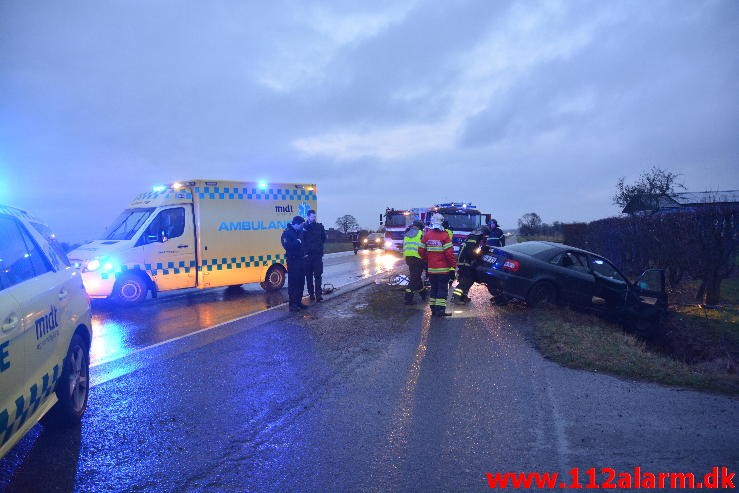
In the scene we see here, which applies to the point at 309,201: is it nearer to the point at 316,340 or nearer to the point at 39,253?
the point at 316,340

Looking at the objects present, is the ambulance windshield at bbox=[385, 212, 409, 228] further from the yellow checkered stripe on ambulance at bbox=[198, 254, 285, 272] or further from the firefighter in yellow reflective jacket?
the firefighter in yellow reflective jacket

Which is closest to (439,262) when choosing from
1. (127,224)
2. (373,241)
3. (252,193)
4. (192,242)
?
(252,193)

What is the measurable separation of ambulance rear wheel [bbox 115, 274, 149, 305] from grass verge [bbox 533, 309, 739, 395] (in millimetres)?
7798

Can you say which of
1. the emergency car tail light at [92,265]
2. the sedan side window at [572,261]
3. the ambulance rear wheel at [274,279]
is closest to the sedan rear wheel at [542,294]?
the sedan side window at [572,261]

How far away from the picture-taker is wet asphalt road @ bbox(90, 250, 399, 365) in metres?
6.55

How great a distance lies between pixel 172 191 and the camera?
33.6 ft

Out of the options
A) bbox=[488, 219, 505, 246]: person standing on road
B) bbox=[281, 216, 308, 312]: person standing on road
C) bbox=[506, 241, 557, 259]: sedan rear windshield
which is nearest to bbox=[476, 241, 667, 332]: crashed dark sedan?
bbox=[506, 241, 557, 259]: sedan rear windshield

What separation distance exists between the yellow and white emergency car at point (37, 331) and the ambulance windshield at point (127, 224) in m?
5.85

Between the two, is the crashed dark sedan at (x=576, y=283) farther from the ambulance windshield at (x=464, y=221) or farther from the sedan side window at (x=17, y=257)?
the ambulance windshield at (x=464, y=221)

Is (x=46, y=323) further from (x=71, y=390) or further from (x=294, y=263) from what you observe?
(x=294, y=263)

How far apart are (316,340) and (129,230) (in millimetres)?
5771

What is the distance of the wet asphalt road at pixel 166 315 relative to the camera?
21.5ft

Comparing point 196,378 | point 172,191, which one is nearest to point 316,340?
point 196,378

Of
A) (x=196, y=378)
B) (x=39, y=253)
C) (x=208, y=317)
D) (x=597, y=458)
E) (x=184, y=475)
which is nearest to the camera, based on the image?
(x=184, y=475)
